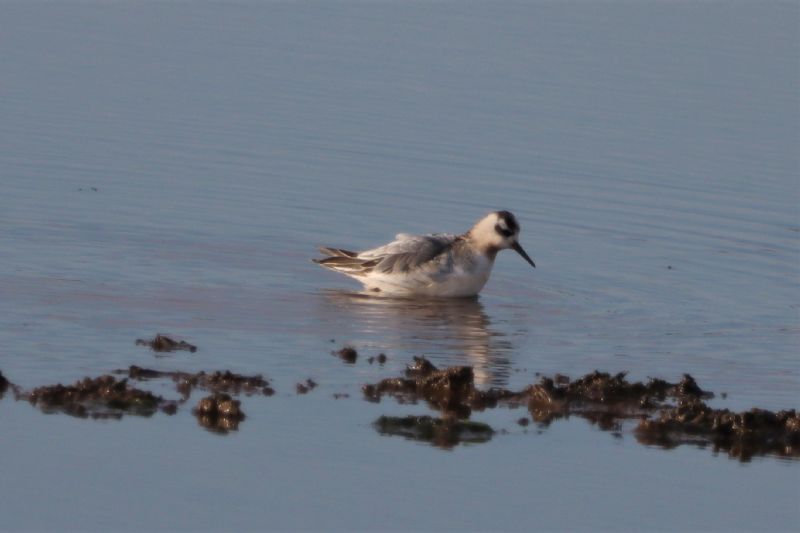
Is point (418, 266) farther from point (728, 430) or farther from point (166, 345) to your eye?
point (728, 430)

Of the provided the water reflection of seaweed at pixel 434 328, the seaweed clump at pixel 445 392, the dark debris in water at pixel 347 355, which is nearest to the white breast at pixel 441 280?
the water reflection of seaweed at pixel 434 328

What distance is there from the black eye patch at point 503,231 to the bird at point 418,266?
23 cm

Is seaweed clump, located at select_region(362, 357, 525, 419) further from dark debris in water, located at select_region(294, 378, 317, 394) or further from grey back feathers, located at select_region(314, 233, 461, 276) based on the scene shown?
grey back feathers, located at select_region(314, 233, 461, 276)

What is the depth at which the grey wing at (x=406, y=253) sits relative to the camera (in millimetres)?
16828

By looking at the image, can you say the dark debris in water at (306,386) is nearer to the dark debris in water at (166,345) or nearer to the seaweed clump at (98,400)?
the seaweed clump at (98,400)

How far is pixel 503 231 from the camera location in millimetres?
17281

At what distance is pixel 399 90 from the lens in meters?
24.5

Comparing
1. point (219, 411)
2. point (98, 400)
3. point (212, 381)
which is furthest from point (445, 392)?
point (98, 400)

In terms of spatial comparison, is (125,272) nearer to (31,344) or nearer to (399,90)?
(31,344)

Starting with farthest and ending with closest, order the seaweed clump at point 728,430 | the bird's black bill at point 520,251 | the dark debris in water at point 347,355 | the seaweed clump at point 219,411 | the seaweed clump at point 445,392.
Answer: the bird's black bill at point 520,251 → the dark debris in water at point 347,355 → the seaweed clump at point 445,392 → the seaweed clump at point 728,430 → the seaweed clump at point 219,411

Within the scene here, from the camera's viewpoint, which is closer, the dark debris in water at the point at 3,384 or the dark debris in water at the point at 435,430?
the dark debris in water at the point at 435,430

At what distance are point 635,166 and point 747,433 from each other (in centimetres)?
1017

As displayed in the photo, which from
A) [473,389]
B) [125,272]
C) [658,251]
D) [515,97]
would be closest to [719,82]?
[515,97]

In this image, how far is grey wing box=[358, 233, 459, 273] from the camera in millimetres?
16828
